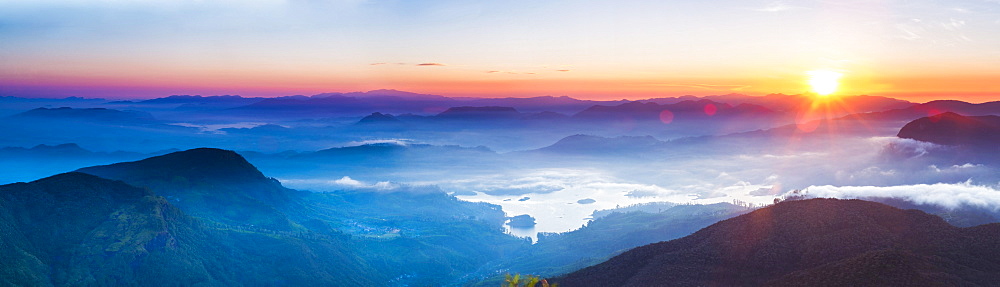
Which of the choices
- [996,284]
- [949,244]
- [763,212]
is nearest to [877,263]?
[996,284]

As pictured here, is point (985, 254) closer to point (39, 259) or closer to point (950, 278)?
point (950, 278)

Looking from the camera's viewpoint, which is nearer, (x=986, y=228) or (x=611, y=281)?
Answer: (x=986, y=228)

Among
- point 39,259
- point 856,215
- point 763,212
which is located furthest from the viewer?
point 39,259

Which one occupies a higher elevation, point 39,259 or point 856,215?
point 856,215

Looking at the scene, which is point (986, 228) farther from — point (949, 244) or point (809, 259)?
point (809, 259)

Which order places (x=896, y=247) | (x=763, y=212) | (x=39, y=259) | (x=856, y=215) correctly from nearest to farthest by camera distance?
(x=896, y=247) < (x=856, y=215) < (x=763, y=212) < (x=39, y=259)

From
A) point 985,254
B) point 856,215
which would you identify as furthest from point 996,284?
point 856,215

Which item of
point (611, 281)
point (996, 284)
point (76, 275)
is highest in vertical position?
point (996, 284)
